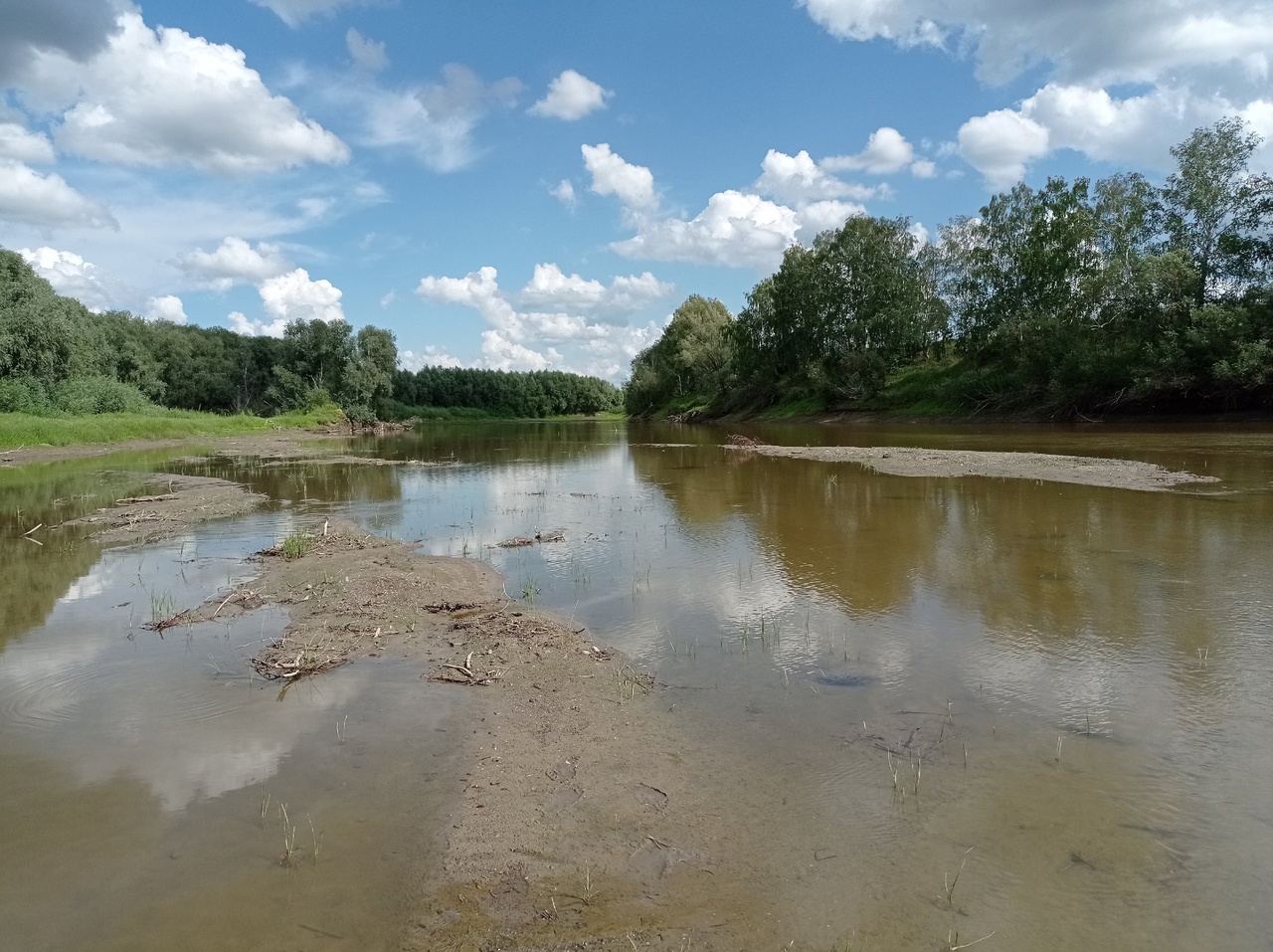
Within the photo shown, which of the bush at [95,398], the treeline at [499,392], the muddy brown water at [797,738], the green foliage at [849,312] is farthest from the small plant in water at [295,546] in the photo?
the treeline at [499,392]

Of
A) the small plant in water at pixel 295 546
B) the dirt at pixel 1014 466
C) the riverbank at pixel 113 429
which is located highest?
the riverbank at pixel 113 429

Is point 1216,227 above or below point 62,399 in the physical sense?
above

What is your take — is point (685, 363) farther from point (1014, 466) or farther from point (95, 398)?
point (1014, 466)

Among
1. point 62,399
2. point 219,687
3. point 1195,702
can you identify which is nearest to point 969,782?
point 1195,702

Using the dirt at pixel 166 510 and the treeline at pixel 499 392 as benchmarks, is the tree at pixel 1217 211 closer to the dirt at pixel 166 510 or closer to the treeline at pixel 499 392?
the dirt at pixel 166 510

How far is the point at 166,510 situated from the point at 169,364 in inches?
3547

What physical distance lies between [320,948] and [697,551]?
394 inches

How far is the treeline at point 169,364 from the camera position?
145ft

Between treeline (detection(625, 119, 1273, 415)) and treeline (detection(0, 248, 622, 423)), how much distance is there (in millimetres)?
41369

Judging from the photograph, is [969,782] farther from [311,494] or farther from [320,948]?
[311,494]

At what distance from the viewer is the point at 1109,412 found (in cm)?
4669

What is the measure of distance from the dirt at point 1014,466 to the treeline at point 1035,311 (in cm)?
1999

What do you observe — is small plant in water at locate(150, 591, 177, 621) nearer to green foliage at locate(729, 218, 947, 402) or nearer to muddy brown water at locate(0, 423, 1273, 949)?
muddy brown water at locate(0, 423, 1273, 949)

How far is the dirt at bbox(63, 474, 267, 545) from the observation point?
15.1m
